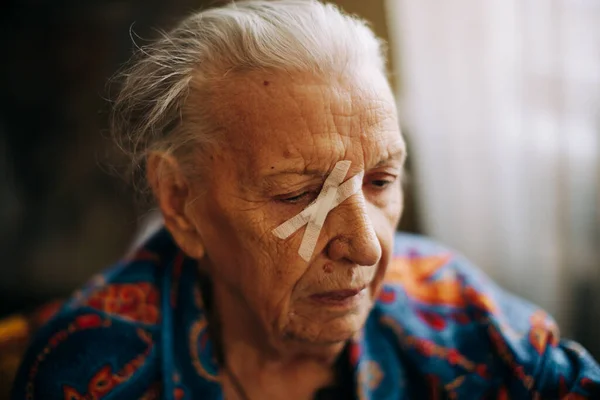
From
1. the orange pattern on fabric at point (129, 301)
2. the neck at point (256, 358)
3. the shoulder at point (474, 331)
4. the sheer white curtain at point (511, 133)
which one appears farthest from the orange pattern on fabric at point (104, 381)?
the sheer white curtain at point (511, 133)

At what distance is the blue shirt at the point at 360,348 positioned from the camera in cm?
121

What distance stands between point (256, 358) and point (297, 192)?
1.62 feet

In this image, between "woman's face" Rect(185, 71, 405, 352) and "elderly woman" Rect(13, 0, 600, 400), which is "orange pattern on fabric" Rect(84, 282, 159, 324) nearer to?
"elderly woman" Rect(13, 0, 600, 400)

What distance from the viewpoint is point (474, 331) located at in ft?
4.27

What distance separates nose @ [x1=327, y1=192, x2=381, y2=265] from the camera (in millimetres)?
1036

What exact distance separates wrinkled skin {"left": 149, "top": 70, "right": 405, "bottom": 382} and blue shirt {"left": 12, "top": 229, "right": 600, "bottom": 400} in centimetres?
19

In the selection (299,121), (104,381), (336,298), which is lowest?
(104,381)

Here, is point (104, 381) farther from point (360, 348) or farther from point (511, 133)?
point (511, 133)

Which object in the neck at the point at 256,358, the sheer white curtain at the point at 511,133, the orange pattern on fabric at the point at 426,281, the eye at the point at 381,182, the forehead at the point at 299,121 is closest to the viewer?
the forehead at the point at 299,121

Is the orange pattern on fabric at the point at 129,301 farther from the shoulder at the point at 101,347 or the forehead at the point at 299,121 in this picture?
the forehead at the point at 299,121

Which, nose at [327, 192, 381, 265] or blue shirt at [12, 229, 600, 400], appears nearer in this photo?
nose at [327, 192, 381, 265]

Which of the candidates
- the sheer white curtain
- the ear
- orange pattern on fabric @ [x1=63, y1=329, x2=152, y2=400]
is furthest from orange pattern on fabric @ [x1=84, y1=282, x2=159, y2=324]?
the sheer white curtain

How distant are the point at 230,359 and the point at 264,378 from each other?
0.31 ft

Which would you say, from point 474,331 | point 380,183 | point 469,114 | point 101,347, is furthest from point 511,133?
point 101,347
